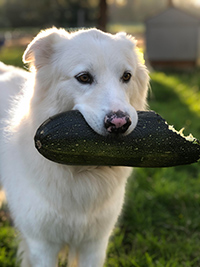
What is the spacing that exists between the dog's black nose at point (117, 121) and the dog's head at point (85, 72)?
4 centimetres

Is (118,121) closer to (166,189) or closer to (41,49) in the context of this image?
(41,49)

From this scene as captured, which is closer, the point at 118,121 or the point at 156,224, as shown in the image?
the point at 118,121

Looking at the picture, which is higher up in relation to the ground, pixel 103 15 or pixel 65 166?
pixel 65 166

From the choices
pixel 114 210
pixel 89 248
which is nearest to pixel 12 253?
pixel 89 248

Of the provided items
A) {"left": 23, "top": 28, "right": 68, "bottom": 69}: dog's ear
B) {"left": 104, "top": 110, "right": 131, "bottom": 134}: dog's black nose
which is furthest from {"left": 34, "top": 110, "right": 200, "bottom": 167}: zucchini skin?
{"left": 23, "top": 28, "right": 68, "bottom": 69}: dog's ear

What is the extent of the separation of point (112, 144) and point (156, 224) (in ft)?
6.56

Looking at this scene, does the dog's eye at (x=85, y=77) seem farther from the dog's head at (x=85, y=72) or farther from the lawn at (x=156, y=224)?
the lawn at (x=156, y=224)

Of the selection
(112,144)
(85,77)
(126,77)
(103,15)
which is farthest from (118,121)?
(103,15)

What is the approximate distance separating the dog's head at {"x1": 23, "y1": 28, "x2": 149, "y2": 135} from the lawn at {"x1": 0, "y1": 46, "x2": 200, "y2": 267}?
159 cm

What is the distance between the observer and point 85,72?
2.43 m

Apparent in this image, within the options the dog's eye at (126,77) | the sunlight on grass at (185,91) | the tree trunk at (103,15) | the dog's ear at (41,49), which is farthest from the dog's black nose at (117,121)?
the tree trunk at (103,15)

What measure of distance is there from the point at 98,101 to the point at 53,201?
2.71 feet

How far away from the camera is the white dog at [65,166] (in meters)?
2.43

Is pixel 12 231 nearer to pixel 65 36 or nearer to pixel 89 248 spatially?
pixel 89 248
